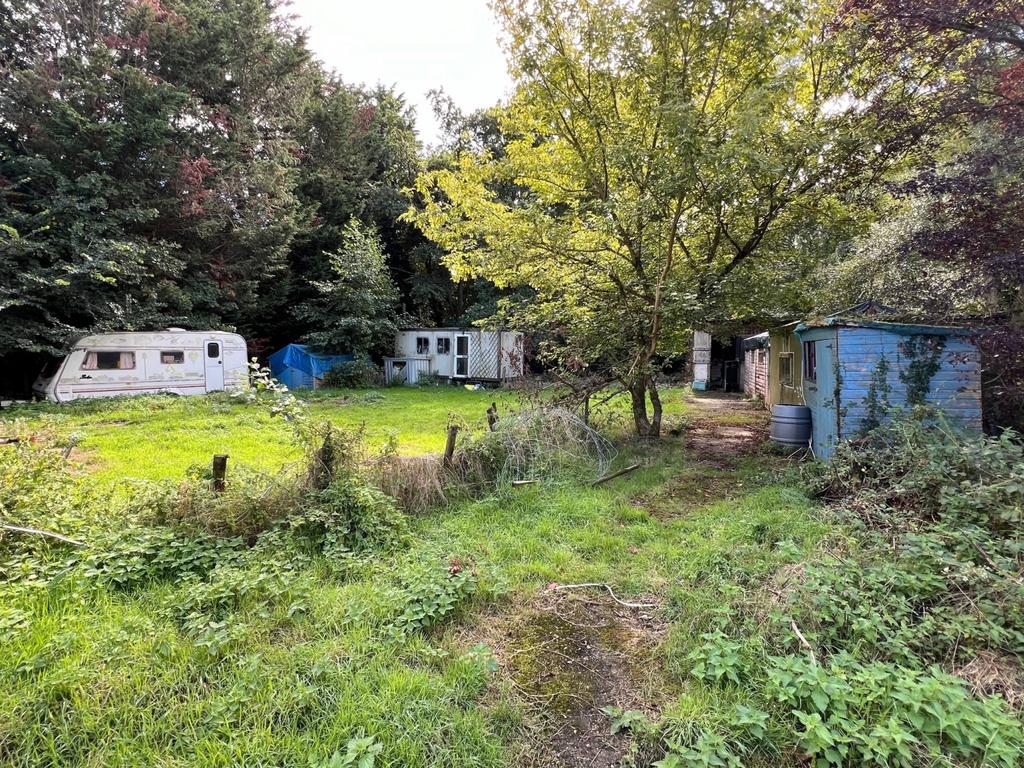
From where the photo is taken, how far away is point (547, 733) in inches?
80.3

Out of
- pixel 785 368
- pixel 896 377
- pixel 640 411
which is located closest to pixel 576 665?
pixel 896 377

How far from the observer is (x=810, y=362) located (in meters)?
6.57

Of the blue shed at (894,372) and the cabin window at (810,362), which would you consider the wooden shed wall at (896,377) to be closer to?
the blue shed at (894,372)

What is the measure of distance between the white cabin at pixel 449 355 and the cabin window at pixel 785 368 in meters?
8.17

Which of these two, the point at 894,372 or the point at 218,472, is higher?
the point at 894,372

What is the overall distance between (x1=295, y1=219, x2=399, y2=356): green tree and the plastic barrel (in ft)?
40.5

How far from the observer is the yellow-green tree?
5254mm

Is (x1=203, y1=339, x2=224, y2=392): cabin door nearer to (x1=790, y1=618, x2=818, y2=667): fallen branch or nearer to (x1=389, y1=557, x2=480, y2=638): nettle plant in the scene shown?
(x1=389, y1=557, x2=480, y2=638): nettle plant

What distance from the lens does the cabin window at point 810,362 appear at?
6.19m

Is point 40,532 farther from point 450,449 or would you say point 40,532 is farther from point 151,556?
point 450,449

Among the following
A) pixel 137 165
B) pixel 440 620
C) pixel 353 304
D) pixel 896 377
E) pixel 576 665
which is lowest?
pixel 576 665

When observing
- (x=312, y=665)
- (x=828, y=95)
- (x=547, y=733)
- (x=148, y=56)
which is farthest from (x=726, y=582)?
(x=148, y=56)

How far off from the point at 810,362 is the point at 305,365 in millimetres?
13957

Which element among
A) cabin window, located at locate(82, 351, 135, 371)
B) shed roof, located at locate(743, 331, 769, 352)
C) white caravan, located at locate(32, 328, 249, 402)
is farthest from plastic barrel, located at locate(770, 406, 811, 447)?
cabin window, located at locate(82, 351, 135, 371)
